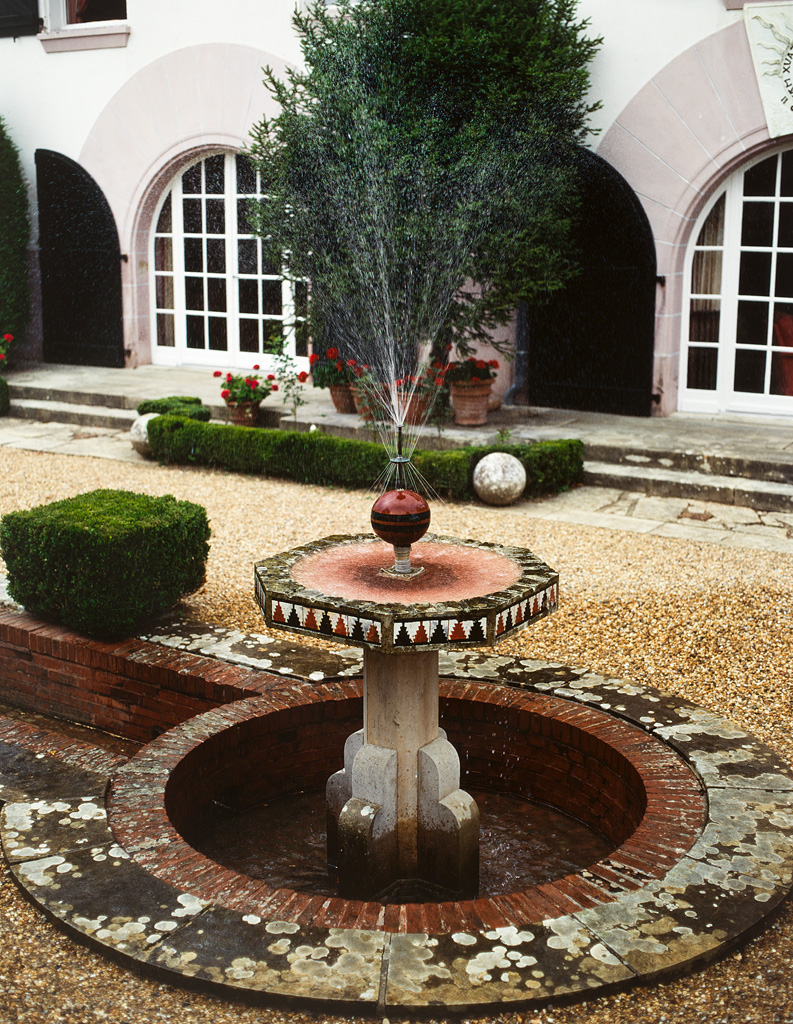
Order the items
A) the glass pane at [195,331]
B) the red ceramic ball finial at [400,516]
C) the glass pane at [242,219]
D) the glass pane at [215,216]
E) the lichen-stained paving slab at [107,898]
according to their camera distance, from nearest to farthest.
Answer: the lichen-stained paving slab at [107,898], the red ceramic ball finial at [400,516], the glass pane at [242,219], the glass pane at [215,216], the glass pane at [195,331]

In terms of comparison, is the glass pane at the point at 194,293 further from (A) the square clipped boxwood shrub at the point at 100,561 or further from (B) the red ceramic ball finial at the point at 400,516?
(B) the red ceramic ball finial at the point at 400,516

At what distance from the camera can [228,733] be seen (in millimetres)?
3984

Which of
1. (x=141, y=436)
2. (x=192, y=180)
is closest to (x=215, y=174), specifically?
(x=192, y=180)

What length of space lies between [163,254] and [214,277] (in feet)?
2.76

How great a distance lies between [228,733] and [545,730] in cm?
113

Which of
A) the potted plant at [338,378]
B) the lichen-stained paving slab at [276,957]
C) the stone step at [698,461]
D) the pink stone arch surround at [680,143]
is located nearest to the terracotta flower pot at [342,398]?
the potted plant at [338,378]

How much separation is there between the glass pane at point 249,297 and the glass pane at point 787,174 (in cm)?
573

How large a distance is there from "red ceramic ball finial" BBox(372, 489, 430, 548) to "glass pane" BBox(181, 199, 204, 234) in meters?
10.1

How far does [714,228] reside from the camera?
9867 mm

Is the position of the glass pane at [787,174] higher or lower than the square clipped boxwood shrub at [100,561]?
higher

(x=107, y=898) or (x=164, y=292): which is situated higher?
(x=164, y=292)

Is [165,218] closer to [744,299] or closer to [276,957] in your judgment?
[744,299]

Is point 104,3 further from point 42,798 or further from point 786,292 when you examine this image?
point 42,798

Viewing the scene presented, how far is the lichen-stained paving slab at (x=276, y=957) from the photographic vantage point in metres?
2.63
